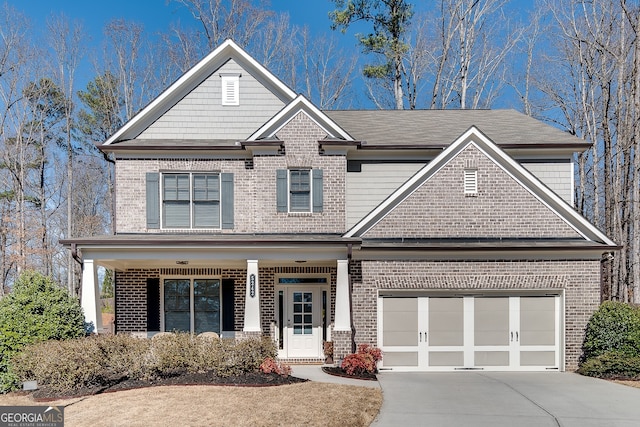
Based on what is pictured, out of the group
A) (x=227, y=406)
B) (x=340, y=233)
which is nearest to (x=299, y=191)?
(x=340, y=233)

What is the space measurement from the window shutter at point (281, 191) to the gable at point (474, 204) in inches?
111

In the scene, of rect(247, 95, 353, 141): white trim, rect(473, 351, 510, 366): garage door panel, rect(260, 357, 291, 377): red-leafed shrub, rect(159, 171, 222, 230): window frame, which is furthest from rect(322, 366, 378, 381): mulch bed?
rect(247, 95, 353, 141): white trim

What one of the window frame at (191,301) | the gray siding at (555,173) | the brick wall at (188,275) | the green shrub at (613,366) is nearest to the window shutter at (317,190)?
the brick wall at (188,275)

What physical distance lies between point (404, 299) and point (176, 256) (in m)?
6.01

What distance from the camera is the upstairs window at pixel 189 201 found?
14.4 meters

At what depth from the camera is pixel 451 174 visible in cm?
1306

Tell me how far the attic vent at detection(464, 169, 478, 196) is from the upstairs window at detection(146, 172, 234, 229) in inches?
262

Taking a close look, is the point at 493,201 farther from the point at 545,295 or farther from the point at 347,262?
Result: the point at 347,262

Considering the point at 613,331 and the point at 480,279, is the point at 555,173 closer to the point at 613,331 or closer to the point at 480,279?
the point at 480,279

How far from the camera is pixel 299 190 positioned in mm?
14148

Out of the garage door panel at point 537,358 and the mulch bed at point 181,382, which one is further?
the garage door panel at point 537,358

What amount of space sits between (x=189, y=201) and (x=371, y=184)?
5.47 metres

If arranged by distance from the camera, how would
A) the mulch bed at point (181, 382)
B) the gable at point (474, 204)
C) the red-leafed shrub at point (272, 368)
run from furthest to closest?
1. the gable at point (474, 204)
2. the red-leafed shrub at point (272, 368)
3. the mulch bed at point (181, 382)

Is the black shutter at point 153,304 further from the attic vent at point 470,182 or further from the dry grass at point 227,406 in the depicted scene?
the attic vent at point 470,182
